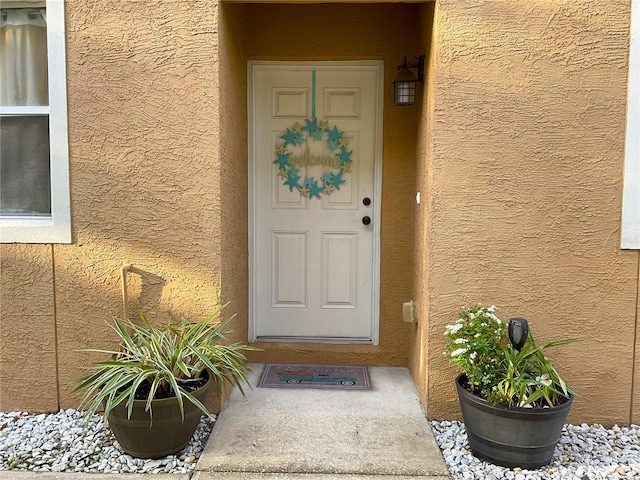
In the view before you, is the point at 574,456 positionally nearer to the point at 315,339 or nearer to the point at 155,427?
the point at 315,339

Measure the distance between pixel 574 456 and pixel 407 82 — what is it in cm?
250

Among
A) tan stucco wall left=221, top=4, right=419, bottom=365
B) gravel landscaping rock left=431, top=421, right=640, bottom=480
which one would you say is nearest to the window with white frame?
tan stucco wall left=221, top=4, right=419, bottom=365

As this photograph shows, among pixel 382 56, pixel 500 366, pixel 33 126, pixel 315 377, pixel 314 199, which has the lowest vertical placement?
pixel 315 377

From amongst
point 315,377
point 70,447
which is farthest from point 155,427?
point 315,377

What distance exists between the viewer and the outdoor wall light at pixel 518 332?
9.57ft

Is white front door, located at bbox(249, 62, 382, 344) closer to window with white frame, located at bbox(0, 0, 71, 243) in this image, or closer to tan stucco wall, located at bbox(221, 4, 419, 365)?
tan stucco wall, located at bbox(221, 4, 419, 365)

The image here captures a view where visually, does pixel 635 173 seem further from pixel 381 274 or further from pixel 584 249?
pixel 381 274

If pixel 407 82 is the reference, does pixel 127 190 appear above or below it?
below

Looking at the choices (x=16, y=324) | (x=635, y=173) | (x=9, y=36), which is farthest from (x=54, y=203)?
(x=635, y=173)

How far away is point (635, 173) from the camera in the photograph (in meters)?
3.17

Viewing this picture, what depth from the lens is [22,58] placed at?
11.2 ft

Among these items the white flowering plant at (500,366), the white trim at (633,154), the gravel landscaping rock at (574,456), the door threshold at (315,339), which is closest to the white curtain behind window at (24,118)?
the door threshold at (315,339)

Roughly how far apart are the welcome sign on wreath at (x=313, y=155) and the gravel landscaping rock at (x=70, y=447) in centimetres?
187

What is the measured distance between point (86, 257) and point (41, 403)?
0.99m
